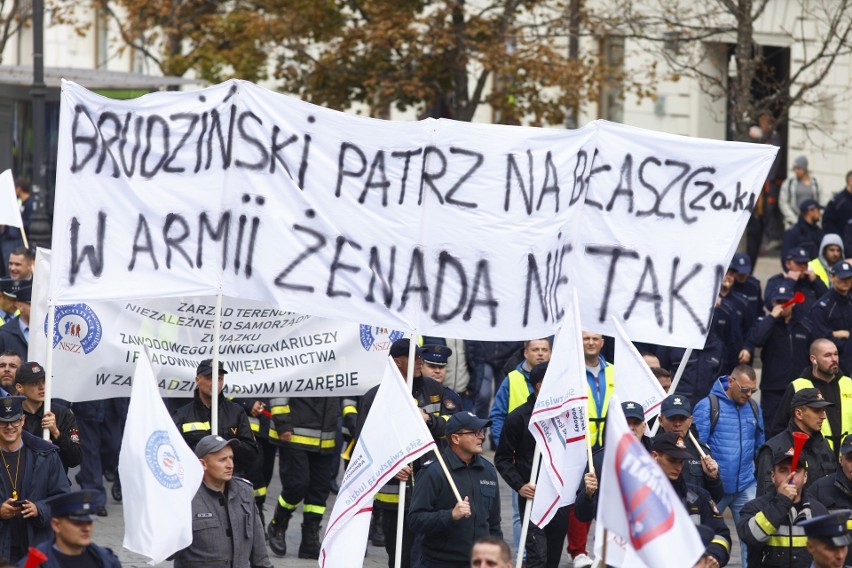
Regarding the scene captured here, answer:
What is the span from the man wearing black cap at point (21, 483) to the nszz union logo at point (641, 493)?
11.6 ft

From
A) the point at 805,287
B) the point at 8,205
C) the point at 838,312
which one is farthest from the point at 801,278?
the point at 8,205

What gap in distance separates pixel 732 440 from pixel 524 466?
1715 millimetres

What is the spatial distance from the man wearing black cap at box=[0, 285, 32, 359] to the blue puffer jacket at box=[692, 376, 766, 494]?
5.05m

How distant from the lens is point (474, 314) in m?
9.57

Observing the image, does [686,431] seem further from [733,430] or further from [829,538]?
[829,538]

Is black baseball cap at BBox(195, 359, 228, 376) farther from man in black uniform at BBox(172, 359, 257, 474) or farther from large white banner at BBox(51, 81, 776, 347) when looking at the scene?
large white banner at BBox(51, 81, 776, 347)

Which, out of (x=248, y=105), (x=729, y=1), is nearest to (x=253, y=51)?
(x=729, y=1)

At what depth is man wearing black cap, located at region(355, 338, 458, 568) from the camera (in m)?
10.3

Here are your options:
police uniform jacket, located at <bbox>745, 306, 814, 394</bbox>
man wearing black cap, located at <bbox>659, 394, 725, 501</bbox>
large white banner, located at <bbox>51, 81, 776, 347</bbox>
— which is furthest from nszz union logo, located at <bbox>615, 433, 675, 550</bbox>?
police uniform jacket, located at <bbox>745, 306, 814, 394</bbox>

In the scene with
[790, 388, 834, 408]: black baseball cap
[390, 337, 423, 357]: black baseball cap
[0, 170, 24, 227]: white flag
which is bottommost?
[790, 388, 834, 408]: black baseball cap

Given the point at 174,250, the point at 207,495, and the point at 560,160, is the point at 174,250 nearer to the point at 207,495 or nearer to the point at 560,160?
the point at 207,495

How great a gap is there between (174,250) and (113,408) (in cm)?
398

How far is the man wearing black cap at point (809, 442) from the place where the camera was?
9812 millimetres

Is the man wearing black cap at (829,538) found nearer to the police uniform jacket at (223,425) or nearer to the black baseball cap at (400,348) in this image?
the black baseball cap at (400,348)
